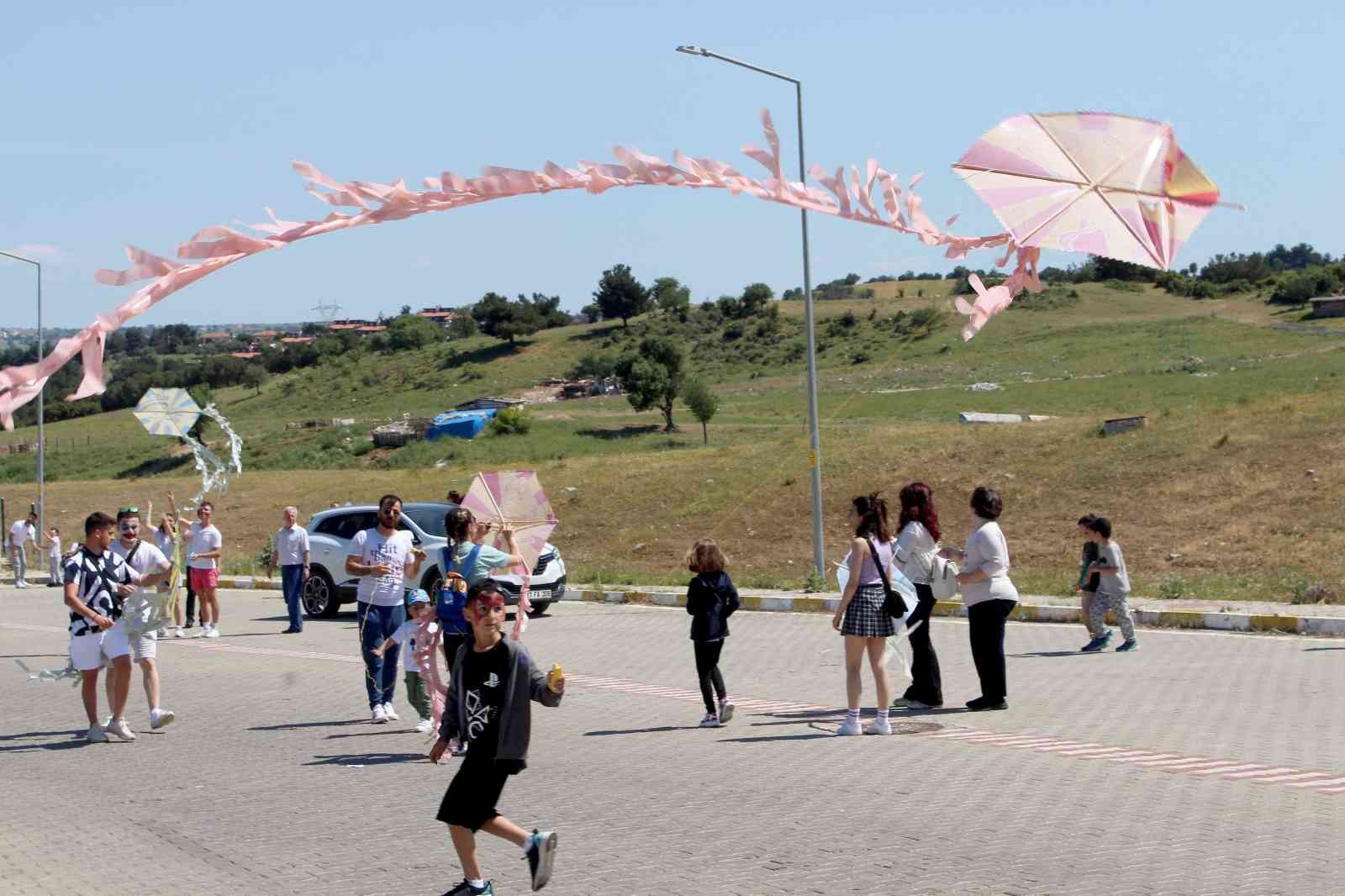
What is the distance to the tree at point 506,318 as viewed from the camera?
101 metres

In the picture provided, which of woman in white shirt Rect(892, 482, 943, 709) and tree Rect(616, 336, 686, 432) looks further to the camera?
tree Rect(616, 336, 686, 432)

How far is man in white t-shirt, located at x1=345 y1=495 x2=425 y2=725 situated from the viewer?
A: 11.4 m

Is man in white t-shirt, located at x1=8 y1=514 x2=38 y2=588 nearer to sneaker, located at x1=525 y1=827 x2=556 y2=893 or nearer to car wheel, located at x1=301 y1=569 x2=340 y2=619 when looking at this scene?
car wheel, located at x1=301 y1=569 x2=340 y2=619

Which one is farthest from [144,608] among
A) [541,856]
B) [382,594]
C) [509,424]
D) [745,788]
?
[509,424]

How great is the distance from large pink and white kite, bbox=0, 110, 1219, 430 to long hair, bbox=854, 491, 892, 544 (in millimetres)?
6237

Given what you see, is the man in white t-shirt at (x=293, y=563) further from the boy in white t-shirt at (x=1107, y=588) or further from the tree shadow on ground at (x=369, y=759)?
the boy in white t-shirt at (x=1107, y=588)

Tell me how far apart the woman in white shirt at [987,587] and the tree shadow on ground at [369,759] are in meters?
4.26

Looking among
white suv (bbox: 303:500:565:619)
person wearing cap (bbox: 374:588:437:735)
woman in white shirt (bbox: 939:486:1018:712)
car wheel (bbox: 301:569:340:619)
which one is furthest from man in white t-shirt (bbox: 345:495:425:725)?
car wheel (bbox: 301:569:340:619)

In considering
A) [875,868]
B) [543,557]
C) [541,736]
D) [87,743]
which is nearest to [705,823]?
[875,868]

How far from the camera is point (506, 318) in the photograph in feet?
334

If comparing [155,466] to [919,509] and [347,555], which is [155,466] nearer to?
[347,555]

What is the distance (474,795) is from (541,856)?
383 millimetres

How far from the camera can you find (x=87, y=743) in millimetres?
10852

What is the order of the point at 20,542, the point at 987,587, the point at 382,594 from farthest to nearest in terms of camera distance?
the point at 20,542
the point at 382,594
the point at 987,587
